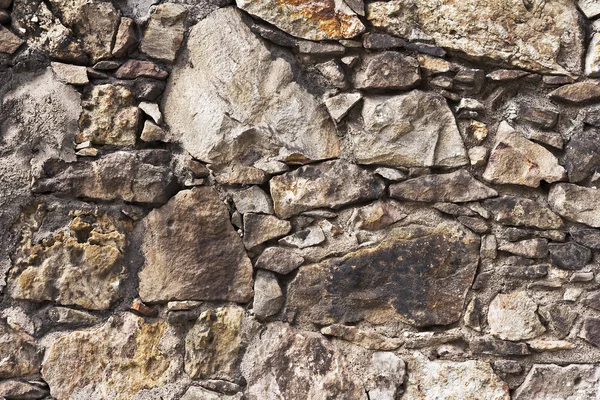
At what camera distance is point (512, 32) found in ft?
5.15

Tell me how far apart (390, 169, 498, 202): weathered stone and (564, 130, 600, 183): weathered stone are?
20 centimetres

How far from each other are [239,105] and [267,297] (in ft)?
1.71

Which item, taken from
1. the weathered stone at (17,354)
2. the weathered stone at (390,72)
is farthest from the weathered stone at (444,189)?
the weathered stone at (17,354)

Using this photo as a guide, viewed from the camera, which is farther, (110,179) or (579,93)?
(110,179)

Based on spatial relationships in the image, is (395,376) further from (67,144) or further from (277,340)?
(67,144)

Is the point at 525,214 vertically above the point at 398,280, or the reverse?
the point at 525,214

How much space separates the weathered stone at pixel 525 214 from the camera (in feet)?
5.04

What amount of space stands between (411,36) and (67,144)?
0.96 metres

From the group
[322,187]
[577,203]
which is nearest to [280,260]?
[322,187]

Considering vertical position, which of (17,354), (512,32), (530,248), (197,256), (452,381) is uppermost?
(512,32)

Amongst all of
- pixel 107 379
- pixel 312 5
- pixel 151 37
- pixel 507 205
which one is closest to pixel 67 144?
pixel 151 37

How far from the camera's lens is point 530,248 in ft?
5.02

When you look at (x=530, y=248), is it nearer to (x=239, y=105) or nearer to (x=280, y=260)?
(x=280, y=260)

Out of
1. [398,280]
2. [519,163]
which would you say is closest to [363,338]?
[398,280]
